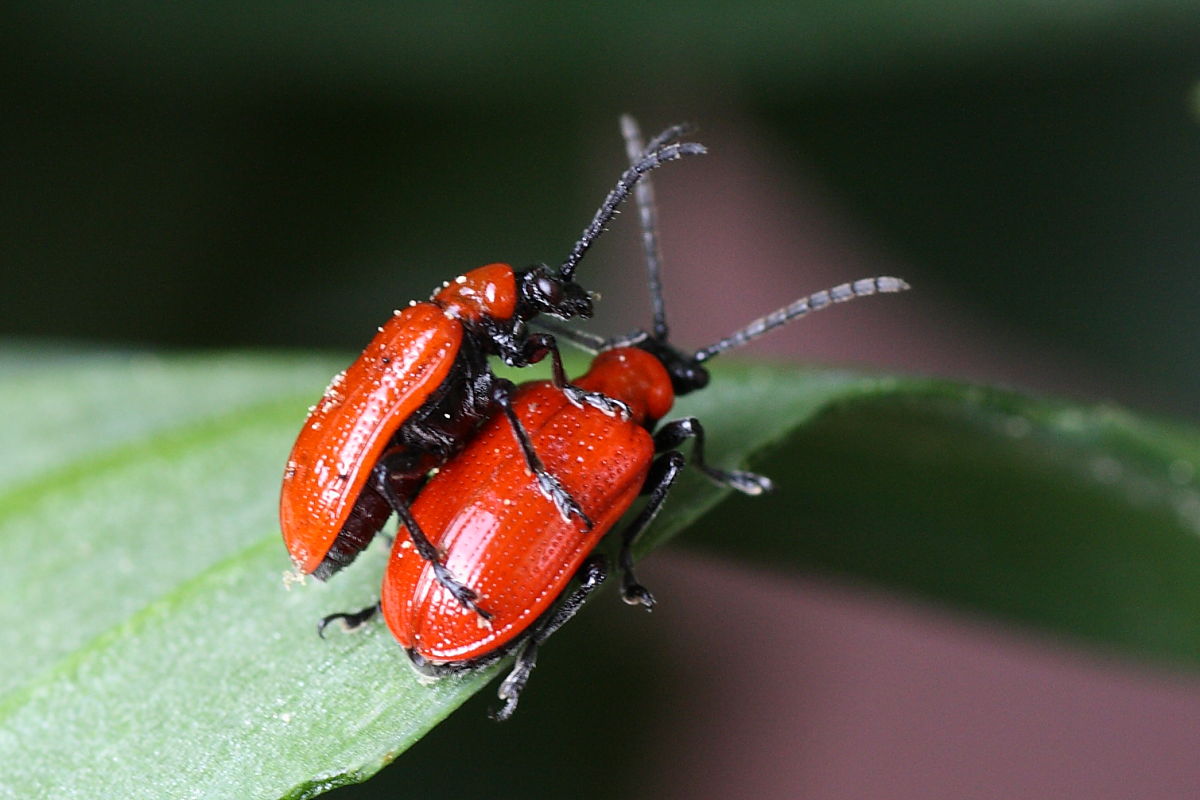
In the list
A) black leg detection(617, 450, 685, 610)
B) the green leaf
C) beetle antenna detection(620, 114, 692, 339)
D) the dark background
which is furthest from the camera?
the dark background

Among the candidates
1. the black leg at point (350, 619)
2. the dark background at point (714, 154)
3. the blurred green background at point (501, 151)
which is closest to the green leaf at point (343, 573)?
the black leg at point (350, 619)

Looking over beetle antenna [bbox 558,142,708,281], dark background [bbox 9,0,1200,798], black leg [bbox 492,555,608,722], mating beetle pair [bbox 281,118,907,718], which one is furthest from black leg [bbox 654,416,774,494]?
dark background [bbox 9,0,1200,798]

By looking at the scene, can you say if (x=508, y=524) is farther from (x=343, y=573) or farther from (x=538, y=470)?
(x=343, y=573)

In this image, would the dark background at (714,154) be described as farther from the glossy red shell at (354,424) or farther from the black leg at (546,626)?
the glossy red shell at (354,424)

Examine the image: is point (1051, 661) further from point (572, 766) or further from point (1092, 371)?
point (572, 766)

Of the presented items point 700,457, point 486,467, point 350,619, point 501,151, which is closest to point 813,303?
point 700,457

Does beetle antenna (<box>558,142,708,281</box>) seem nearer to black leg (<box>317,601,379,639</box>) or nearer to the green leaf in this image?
the green leaf

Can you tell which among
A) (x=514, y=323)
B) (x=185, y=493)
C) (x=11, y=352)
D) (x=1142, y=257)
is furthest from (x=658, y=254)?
(x=11, y=352)
